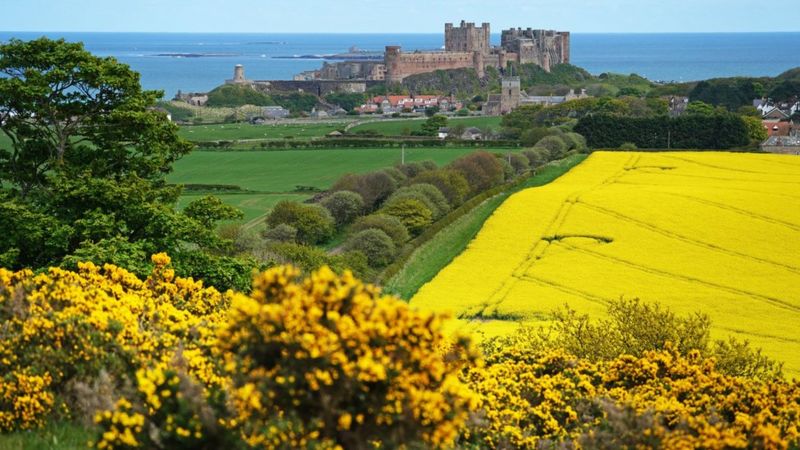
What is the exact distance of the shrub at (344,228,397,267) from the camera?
1476 inches

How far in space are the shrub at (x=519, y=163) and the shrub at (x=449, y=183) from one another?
1050 cm

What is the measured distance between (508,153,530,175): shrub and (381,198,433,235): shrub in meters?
18.7

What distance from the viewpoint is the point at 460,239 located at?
39.7 meters

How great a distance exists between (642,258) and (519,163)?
29681 mm

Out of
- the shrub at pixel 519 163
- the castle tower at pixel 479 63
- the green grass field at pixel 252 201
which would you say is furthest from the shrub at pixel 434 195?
the castle tower at pixel 479 63

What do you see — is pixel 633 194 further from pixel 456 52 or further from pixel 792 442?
pixel 456 52

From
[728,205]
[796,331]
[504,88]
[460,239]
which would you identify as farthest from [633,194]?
[504,88]

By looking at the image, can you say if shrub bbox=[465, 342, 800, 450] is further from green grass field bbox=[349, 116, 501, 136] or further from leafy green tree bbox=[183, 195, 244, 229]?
green grass field bbox=[349, 116, 501, 136]

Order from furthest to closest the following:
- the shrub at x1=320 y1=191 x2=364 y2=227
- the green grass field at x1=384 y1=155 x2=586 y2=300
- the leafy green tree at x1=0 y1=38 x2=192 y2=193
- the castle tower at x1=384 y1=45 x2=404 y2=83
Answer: the castle tower at x1=384 y1=45 x2=404 y2=83, the shrub at x1=320 y1=191 x2=364 y2=227, the green grass field at x1=384 y1=155 x2=586 y2=300, the leafy green tree at x1=0 y1=38 x2=192 y2=193

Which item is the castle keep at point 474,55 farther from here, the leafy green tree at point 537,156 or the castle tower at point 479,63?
the leafy green tree at point 537,156

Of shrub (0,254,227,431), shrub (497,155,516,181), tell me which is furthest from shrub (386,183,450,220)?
shrub (0,254,227,431)

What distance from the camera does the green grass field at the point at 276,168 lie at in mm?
57750

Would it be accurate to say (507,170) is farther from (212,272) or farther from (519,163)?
(212,272)

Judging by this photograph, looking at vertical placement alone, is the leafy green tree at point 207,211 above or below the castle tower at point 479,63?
above
